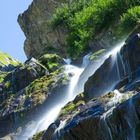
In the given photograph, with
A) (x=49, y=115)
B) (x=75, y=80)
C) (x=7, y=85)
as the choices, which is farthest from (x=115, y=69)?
(x=7, y=85)

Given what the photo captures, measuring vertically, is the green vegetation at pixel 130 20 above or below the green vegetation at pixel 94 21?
below

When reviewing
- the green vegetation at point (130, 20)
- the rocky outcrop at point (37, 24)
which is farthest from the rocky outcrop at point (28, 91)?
the rocky outcrop at point (37, 24)

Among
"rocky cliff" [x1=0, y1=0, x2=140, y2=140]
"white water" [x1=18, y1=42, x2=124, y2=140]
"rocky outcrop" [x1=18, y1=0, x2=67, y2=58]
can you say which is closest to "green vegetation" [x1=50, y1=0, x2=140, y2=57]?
"rocky cliff" [x1=0, y1=0, x2=140, y2=140]

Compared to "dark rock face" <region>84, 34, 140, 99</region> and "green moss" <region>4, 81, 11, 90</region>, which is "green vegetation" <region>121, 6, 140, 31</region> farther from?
"dark rock face" <region>84, 34, 140, 99</region>

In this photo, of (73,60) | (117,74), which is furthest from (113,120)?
(73,60)

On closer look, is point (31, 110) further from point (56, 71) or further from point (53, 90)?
point (56, 71)

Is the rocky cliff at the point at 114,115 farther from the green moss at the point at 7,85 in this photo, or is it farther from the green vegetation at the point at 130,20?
the green moss at the point at 7,85

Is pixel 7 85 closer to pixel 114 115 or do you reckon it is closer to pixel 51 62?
pixel 51 62

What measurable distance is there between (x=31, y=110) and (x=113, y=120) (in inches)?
1034

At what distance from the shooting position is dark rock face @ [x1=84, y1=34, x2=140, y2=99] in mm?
34906

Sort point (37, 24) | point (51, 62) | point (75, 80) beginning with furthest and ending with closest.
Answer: point (37, 24) → point (51, 62) → point (75, 80)

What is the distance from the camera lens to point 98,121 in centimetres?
2833

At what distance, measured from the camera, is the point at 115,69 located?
128 ft

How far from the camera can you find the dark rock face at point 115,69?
3491cm
